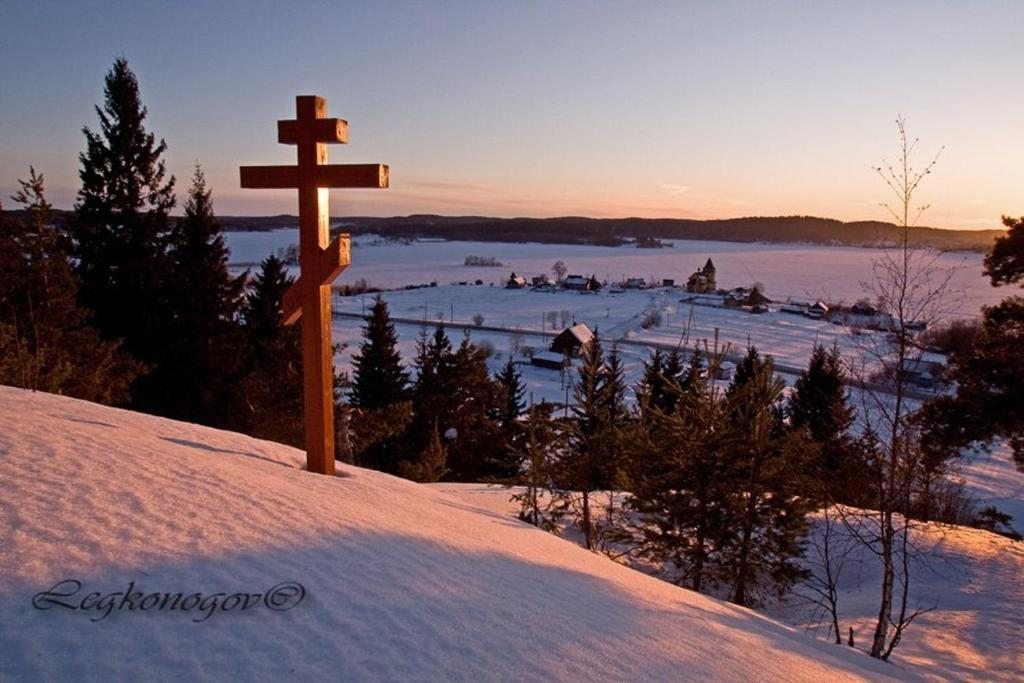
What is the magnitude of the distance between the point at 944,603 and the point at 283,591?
36.1ft

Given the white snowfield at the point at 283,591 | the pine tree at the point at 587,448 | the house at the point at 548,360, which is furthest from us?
the house at the point at 548,360

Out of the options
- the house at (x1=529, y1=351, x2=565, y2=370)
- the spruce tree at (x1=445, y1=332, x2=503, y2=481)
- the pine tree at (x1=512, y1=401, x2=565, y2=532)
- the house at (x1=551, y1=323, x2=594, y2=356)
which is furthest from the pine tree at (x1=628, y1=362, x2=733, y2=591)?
the house at (x1=551, y1=323, x2=594, y2=356)

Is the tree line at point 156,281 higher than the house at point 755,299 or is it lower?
higher

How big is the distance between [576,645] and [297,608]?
1.48 meters

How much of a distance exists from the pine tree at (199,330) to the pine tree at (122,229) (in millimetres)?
578

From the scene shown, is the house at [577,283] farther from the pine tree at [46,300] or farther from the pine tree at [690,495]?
the pine tree at [690,495]

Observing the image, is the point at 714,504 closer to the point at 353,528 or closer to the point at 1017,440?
the point at 1017,440

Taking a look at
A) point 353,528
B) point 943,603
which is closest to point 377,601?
point 353,528

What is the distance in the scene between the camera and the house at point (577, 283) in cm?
10144

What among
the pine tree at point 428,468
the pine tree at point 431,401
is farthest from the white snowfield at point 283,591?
the pine tree at point 431,401

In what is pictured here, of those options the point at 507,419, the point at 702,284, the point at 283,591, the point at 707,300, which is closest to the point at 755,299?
the point at 707,300

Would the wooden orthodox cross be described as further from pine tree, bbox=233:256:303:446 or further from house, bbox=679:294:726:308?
house, bbox=679:294:726:308

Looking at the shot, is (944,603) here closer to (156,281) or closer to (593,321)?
(156,281)

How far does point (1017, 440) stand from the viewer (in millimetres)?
12352
